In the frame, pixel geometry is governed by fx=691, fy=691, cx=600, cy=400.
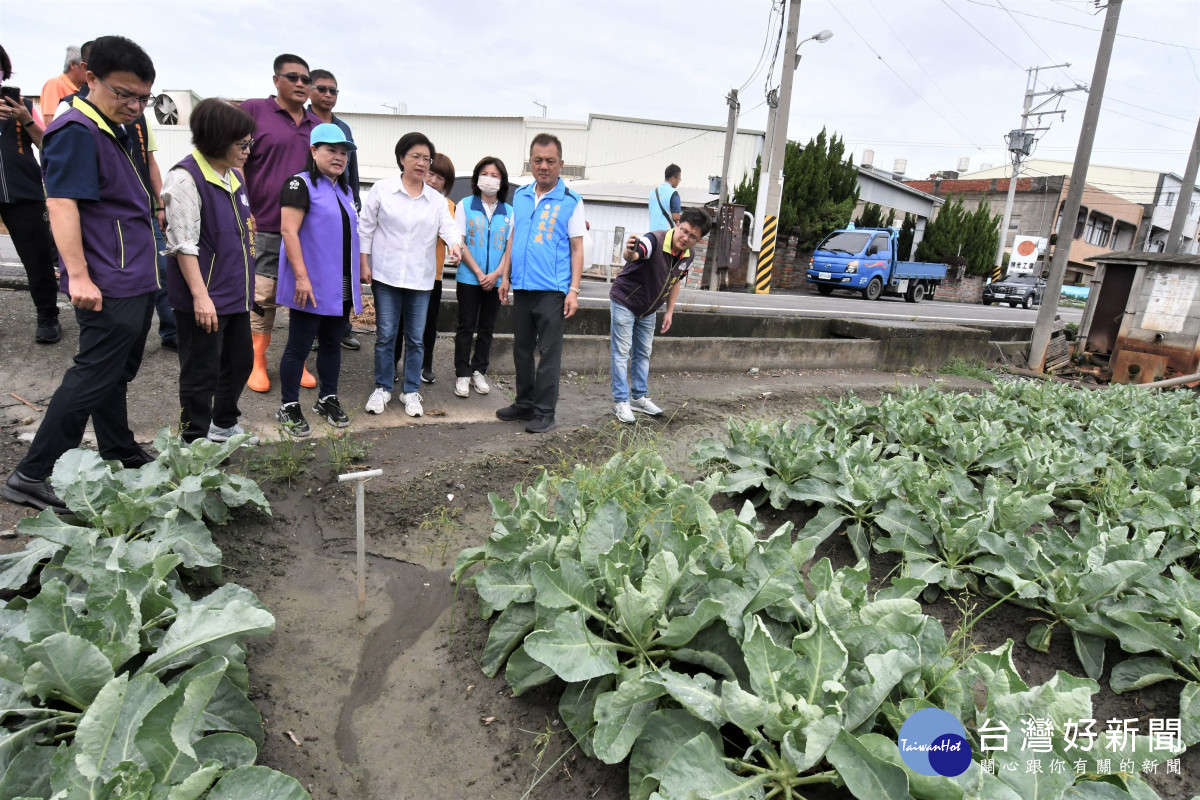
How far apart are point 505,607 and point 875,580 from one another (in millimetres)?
1614

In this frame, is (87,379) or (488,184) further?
(488,184)

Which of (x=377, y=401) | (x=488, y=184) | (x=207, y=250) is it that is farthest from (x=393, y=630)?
(x=488, y=184)

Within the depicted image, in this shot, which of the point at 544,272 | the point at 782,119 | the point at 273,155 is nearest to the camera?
the point at 273,155

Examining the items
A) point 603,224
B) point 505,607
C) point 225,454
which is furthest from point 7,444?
point 603,224

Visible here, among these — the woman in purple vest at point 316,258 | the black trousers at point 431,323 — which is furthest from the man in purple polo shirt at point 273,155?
the black trousers at point 431,323

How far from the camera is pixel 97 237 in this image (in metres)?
2.80

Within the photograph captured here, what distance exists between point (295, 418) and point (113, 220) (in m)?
1.45

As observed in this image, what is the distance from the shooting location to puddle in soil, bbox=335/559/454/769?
2053 mm

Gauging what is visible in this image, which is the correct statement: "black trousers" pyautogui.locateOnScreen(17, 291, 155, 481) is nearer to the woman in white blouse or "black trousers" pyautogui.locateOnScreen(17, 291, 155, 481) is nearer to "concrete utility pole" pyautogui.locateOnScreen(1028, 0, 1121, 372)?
the woman in white blouse

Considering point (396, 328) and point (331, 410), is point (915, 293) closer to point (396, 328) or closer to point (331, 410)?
point (396, 328)

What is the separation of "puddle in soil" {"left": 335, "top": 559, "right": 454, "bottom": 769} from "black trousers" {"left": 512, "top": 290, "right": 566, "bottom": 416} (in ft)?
6.60

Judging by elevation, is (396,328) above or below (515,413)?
above

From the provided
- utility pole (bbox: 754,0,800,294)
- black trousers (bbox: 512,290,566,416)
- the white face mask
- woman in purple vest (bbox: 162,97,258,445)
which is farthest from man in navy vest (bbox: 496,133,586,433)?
utility pole (bbox: 754,0,800,294)

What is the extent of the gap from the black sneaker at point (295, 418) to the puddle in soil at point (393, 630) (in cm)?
127
